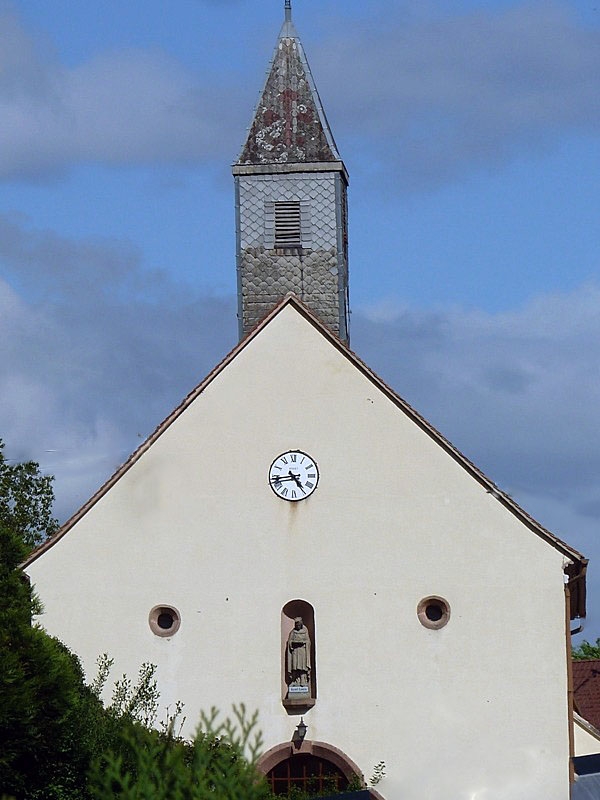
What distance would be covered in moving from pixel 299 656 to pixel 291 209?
8.49m

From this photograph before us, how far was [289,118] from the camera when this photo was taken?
32406 millimetres

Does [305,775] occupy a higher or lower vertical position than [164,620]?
lower

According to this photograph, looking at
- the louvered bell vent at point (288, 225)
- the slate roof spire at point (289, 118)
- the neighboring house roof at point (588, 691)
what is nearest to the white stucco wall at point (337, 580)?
the louvered bell vent at point (288, 225)

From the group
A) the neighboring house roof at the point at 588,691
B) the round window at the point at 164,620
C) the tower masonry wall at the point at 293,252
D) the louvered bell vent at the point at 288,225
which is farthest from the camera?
the neighboring house roof at the point at 588,691

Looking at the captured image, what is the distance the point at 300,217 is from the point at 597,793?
37.7 ft

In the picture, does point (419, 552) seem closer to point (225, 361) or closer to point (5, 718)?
point (225, 361)

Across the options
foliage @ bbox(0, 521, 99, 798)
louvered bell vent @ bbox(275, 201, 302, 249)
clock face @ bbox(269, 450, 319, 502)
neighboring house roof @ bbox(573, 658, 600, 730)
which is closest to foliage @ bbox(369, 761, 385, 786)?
clock face @ bbox(269, 450, 319, 502)

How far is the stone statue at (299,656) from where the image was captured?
2800cm

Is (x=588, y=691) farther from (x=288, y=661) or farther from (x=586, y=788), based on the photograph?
(x=288, y=661)

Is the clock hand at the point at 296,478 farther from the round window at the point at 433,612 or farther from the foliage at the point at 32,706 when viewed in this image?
the foliage at the point at 32,706

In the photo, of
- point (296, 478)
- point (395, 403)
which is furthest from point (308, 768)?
point (395, 403)

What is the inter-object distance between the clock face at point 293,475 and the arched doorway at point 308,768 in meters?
4.14

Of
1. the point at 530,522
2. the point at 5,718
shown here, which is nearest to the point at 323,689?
the point at 530,522

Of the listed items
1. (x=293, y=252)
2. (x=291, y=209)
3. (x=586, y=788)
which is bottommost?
(x=586, y=788)
